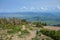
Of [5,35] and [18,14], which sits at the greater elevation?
[18,14]

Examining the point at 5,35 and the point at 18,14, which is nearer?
the point at 5,35

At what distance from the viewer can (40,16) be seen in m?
2.88

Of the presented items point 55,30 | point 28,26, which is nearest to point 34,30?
point 28,26

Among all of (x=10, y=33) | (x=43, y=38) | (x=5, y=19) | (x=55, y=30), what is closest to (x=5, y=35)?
(x=10, y=33)

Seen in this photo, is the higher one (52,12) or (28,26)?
(52,12)

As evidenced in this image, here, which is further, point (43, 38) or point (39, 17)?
point (39, 17)

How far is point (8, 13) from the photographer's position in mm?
2920

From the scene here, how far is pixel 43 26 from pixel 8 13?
2.18 ft

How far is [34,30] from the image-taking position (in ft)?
9.11

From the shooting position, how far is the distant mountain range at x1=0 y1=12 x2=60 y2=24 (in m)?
2.80

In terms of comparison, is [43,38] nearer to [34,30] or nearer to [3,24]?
[34,30]

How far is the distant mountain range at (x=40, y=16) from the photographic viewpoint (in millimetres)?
2805

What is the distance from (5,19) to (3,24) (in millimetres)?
116

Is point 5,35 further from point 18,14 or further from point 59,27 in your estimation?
point 59,27
